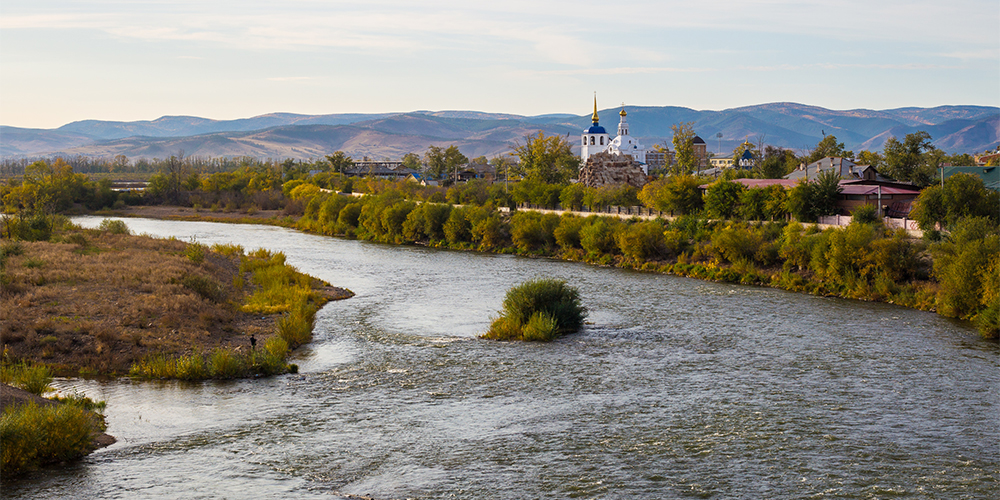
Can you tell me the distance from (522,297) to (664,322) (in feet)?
23.2

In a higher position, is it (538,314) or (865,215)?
(865,215)

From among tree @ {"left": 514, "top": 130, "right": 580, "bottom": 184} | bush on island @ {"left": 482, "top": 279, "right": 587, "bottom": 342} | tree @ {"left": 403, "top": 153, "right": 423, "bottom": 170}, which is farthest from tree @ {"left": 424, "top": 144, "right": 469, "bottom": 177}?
bush on island @ {"left": 482, "top": 279, "right": 587, "bottom": 342}

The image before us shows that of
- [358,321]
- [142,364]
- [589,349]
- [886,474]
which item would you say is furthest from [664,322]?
[142,364]

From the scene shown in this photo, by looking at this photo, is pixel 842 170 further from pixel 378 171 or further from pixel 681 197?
pixel 378 171

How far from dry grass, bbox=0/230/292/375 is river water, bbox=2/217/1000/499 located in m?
2.61

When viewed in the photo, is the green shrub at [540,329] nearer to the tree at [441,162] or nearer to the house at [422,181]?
the house at [422,181]

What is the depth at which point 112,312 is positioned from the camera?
30.7 meters

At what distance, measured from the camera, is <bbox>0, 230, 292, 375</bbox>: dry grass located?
88.4 ft

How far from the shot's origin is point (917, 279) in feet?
134

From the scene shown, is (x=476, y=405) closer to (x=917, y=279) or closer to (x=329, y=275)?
(x=917, y=279)

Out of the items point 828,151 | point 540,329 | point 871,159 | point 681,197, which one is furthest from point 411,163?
point 540,329

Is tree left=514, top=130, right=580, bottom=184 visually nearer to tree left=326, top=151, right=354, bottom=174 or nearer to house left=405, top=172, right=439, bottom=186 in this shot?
house left=405, top=172, right=439, bottom=186

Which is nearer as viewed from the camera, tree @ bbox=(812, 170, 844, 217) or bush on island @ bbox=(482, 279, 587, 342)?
bush on island @ bbox=(482, 279, 587, 342)

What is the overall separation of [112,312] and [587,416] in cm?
1986
